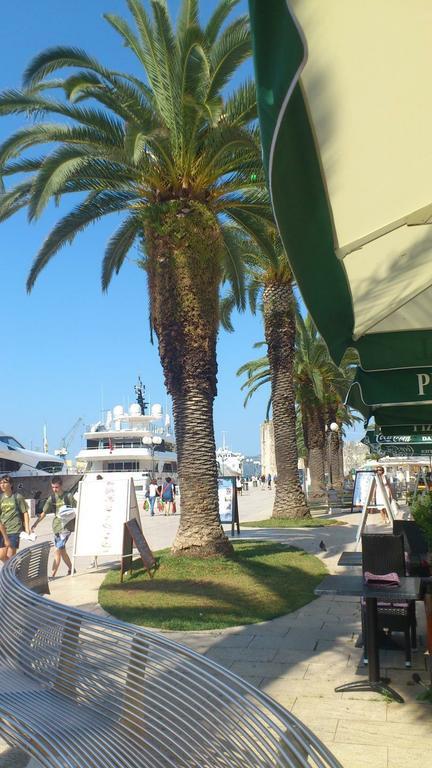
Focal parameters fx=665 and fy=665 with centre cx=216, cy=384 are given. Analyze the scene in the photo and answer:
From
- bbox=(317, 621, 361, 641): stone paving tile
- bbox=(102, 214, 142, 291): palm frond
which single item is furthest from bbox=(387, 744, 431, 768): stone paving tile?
bbox=(102, 214, 142, 291): palm frond

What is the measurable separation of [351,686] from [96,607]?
4.27 metres

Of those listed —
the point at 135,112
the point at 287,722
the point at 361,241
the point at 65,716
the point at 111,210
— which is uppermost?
the point at 135,112

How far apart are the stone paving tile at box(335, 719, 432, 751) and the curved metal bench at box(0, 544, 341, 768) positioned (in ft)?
4.56

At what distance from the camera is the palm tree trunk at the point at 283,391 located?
1967cm

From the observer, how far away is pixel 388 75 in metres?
2.54

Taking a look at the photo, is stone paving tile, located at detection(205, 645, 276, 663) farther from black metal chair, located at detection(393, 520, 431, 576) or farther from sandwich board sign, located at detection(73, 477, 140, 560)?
sandwich board sign, located at detection(73, 477, 140, 560)

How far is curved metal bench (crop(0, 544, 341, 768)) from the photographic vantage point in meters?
2.31

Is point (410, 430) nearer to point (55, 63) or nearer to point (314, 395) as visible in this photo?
point (55, 63)

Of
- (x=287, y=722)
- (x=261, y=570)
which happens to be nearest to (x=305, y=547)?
(x=261, y=570)

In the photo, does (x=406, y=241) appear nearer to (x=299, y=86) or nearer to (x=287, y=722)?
(x=299, y=86)

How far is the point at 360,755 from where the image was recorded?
157 inches

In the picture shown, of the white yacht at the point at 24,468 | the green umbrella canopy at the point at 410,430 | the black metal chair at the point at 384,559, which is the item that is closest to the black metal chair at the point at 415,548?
the black metal chair at the point at 384,559

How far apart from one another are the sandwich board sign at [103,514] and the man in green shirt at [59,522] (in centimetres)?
23

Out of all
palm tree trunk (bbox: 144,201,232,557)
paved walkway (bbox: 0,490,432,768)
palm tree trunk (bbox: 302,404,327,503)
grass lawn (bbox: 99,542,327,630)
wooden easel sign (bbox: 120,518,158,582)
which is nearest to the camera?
paved walkway (bbox: 0,490,432,768)
